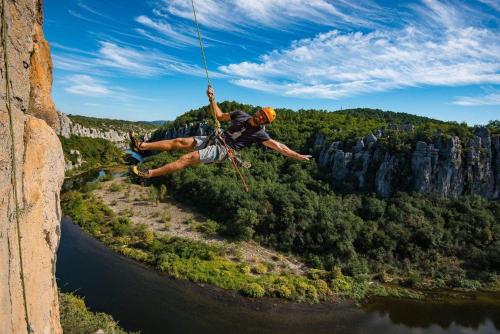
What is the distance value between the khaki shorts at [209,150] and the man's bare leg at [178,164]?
13 centimetres

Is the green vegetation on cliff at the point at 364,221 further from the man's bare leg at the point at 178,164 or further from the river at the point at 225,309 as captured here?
the man's bare leg at the point at 178,164

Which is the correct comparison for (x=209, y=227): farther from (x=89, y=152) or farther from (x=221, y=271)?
(x=89, y=152)

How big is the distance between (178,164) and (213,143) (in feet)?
2.99

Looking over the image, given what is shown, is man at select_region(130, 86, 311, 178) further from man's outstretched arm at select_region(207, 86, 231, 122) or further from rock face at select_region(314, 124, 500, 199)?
rock face at select_region(314, 124, 500, 199)

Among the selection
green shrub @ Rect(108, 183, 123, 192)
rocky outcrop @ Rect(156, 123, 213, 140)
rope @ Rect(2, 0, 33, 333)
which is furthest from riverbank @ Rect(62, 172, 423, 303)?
rope @ Rect(2, 0, 33, 333)

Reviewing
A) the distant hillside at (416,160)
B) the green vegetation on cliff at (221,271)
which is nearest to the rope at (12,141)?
the green vegetation on cliff at (221,271)

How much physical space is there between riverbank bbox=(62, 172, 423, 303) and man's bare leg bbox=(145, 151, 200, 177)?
63.8ft

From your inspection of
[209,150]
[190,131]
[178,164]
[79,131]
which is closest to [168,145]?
[178,164]

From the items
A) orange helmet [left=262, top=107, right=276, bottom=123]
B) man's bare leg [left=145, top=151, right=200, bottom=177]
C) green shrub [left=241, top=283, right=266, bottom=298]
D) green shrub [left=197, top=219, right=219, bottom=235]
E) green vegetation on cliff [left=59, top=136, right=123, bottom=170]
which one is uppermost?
orange helmet [left=262, top=107, right=276, bottom=123]

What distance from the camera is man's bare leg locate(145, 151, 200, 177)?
687cm

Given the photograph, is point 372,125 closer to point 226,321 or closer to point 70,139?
point 226,321

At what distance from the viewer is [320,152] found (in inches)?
1886

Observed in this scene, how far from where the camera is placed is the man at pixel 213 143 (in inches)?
274

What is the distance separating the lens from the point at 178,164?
7.01m
